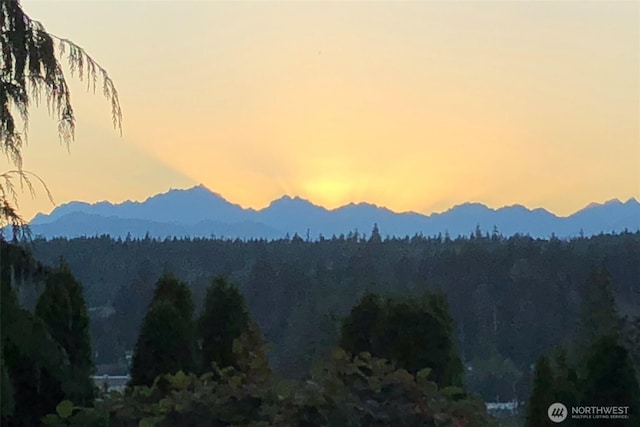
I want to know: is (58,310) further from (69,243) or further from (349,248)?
(349,248)

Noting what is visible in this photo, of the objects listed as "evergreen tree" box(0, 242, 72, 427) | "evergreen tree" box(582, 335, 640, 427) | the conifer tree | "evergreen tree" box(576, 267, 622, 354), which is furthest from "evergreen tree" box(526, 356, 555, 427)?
"evergreen tree" box(576, 267, 622, 354)

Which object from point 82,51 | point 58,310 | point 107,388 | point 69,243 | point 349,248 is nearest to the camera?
point 82,51

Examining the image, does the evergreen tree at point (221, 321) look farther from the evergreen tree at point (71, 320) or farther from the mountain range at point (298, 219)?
the mountain range at point (298, 219)

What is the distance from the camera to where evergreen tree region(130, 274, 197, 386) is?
10078mm

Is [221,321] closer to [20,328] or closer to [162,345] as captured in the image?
[162,345]

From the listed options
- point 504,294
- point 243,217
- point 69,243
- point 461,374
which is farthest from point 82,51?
point 243,217

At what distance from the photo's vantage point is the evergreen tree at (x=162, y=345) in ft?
33.1

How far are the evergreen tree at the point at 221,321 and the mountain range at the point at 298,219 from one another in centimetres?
10189

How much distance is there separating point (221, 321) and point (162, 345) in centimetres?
122

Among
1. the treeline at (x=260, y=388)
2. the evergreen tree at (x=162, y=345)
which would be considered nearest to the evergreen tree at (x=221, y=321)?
the evergreen tree at (x=162, y=345)

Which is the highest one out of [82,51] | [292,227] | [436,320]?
[292,227]

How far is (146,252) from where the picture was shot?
55.1 metres

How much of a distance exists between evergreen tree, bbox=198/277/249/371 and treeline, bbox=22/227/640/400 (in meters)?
15.3

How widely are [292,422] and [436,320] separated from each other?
13.2 feet
